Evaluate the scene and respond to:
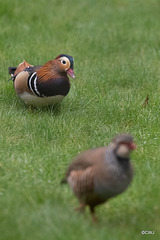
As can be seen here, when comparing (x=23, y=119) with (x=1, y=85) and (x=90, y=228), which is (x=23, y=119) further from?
(x=90, y=228)

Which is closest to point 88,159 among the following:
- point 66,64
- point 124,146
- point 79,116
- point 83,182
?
point 83,182

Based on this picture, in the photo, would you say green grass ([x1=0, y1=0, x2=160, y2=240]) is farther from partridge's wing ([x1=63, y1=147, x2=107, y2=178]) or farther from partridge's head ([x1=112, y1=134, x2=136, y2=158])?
partridge's head ([x1=112, y1=134, x2=136, y2=158])

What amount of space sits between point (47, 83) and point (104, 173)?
2691 mm

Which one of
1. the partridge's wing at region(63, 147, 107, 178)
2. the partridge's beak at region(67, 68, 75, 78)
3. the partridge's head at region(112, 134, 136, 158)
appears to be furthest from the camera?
the partridge's beak at region(67, 68, 75, 78)

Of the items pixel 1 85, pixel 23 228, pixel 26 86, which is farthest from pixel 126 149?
pixel 1 85

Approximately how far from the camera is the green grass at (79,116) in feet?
13.3

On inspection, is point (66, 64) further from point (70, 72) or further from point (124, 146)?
point (124, 146)

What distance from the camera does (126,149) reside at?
3.89 meters

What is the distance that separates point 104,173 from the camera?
3.92 m

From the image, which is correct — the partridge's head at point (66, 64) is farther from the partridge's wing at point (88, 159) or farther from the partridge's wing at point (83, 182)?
the partridge's wing at point (83, 182)

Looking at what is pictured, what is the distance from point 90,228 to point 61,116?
2743 mm

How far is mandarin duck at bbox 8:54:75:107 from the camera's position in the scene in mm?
6430

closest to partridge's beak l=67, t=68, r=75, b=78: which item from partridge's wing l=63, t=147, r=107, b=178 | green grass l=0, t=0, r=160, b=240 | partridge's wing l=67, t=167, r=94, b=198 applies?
green grass l=0, t=0, r=160, b=240

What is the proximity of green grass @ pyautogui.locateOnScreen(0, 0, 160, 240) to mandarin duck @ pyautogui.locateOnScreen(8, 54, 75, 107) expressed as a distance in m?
Answer: 0.18
